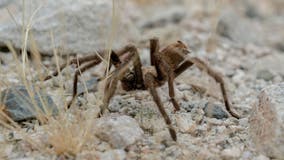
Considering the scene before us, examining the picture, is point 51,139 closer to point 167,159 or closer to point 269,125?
point 167,159

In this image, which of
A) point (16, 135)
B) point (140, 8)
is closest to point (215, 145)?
point (16, 135)

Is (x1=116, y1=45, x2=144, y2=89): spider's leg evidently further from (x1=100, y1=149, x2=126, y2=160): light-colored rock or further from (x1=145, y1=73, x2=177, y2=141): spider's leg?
(x1=100, y1=149, x2=126, y2=160): light-colored rock

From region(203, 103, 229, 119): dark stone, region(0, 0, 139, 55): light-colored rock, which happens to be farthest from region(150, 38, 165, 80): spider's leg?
region(0, 0, 139, 55): light-colored rock

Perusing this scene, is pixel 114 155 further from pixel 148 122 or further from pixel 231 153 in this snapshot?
pixel 231 153

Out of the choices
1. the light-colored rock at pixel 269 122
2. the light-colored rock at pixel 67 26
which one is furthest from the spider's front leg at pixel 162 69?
the light-colored rock at pixel 67 26

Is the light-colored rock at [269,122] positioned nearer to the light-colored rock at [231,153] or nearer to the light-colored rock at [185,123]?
the light-colored rock at [231,153]

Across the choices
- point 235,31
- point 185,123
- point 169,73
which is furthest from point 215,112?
point 235,31
